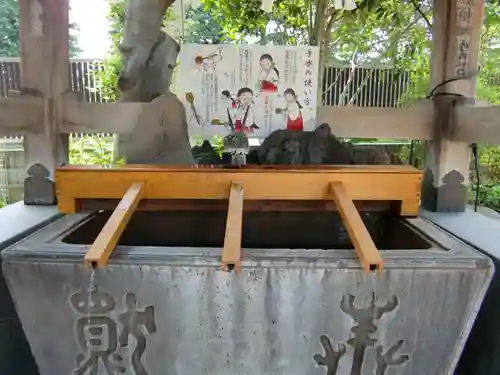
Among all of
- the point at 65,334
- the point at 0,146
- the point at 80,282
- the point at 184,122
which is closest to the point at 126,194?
→ the point at 80,282

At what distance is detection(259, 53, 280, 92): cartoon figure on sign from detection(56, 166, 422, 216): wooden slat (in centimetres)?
69

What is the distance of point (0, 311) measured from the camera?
1846 mm

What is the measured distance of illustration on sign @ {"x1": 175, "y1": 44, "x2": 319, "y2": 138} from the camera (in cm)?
263

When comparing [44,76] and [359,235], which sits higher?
[44,76]

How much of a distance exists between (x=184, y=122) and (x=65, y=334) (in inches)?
57.2

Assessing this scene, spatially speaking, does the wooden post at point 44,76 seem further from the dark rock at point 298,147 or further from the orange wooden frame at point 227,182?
the dark rock at point 298,147

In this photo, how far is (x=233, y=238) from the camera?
1.65 m

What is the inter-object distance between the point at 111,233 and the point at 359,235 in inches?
37.7

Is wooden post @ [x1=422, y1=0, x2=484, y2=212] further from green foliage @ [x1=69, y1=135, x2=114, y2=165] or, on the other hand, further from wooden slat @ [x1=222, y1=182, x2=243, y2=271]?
green foliage @ [x1=69, y1=135, x2=114, y2=165]

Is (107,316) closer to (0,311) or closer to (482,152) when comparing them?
(0,311)

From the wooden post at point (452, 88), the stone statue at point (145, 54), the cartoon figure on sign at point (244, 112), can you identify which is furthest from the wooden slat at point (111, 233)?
the wooden post at point (452, 88)

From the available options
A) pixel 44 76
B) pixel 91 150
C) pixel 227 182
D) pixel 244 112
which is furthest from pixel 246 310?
pixel 91 150

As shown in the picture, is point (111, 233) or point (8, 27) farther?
point (8, 27)

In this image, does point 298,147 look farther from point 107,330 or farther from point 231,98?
point 107,330
